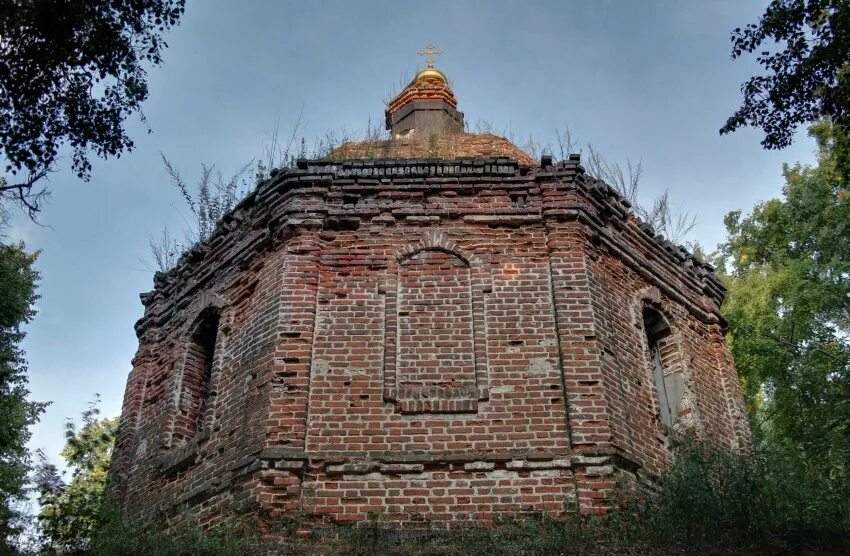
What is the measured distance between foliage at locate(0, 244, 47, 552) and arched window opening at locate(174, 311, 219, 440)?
328cm

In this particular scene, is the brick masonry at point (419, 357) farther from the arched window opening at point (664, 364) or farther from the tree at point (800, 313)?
the tree at point (800, 313)

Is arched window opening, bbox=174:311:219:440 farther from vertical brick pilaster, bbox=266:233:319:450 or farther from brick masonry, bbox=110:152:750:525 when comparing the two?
vertical brick pilaster, bbox=266:233:319:450

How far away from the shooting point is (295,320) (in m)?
9.45

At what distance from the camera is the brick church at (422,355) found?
8.45 m

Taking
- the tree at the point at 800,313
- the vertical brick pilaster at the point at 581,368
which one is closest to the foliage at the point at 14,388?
the vertical brick pilaster at the point at 581,368

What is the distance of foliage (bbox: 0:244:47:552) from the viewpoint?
48.5 feet

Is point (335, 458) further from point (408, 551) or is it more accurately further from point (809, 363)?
point (809, 363)

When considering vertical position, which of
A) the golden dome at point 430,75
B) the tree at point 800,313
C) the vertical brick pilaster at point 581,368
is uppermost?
the golden dome at point 430,75

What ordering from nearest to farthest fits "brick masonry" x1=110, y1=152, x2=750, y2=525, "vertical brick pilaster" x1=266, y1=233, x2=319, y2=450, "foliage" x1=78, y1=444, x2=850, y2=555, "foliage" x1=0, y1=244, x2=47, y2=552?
"foliage" x1=78, y1=444, x2=850, y2=555 < "brick masonry" x1=110, y1=152, x2=750, y2=525 < "vertical brick pilaster" x1=266, y1=233, x2=319, y2=450 < "foliage" x1=0, y1=244, x2=47, y2=552

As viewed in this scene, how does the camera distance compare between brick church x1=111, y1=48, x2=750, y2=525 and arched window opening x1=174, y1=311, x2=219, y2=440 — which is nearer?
brick church x1=111, y1=48, x2=750, y2=525

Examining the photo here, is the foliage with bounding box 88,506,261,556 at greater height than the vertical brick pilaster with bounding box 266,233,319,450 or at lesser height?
lesser

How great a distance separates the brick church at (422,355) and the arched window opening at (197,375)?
1.2 inches

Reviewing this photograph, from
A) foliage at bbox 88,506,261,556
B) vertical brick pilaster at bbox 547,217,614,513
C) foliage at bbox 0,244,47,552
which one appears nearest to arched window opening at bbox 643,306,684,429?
vertical brick pilaster at bbox 547,217,614,513

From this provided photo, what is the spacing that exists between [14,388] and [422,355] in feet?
42.2
